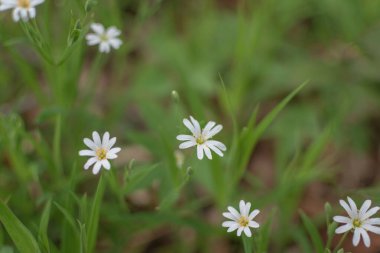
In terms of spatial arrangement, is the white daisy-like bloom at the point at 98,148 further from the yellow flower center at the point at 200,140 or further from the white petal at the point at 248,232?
the white petal at the point at 248,232

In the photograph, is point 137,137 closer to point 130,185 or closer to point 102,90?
point 130,185

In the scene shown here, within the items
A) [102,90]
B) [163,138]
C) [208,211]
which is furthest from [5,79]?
[208,211]

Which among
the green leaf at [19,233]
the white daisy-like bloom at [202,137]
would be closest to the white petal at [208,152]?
the white daisy-like bloom at [202,137]

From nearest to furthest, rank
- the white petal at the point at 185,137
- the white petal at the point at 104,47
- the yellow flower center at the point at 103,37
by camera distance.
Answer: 1. the white petal at the point at 185,137
2. the white petal at the point at 104,47
3. the yellow flower center at the point at 103,37

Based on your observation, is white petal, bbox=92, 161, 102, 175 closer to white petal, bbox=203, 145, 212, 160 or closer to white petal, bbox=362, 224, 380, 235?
white petal, bbox=203, 145, 212, 160

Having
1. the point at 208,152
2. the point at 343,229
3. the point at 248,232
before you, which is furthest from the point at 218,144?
the point at 343,229

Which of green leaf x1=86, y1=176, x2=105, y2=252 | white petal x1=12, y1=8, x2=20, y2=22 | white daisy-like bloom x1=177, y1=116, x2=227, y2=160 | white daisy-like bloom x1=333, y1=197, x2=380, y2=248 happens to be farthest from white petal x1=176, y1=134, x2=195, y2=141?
white petal x1=12, y1=8, x2=20, y2=22
